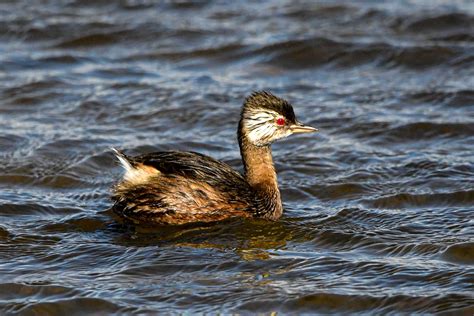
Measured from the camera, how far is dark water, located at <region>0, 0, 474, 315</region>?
7.30 meters

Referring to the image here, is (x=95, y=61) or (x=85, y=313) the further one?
(x=95, y=61)

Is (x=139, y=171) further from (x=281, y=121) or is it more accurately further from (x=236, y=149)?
(x=236, y=149)

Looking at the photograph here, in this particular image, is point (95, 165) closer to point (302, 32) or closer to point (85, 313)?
point (85, 313)

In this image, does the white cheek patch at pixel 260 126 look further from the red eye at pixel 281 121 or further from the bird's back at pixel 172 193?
the bird's back at pixel 172 193

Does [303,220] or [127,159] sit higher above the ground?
[127,159]

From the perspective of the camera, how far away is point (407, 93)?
463 inches

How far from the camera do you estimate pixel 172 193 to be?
8.49m

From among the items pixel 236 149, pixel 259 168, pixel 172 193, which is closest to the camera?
pixel 172 193

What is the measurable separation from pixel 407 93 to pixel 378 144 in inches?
57.1

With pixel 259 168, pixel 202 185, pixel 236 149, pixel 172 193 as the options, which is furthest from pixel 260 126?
pixel 236 149

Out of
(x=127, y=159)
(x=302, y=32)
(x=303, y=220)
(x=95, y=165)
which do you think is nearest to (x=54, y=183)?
(x=95, y=165)

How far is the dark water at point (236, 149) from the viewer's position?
7.30m

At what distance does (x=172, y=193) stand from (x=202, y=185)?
9.4 inches

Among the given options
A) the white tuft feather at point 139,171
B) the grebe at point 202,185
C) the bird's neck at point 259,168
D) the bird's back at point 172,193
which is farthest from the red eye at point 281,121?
the white tuft feather at point 139,171
